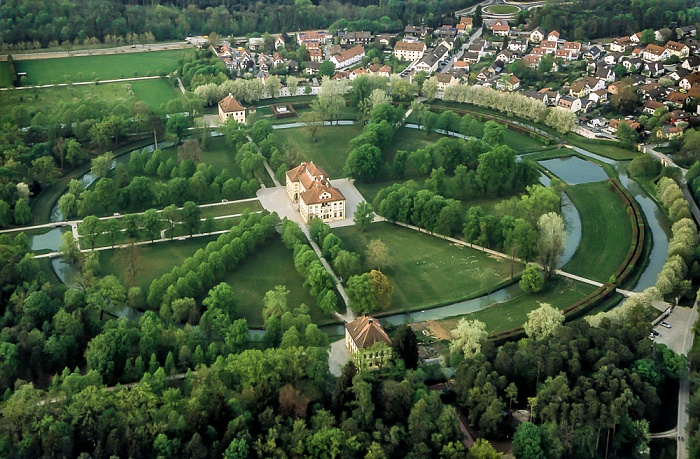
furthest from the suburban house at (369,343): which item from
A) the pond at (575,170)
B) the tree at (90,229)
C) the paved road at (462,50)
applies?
the paved road at (462,50)

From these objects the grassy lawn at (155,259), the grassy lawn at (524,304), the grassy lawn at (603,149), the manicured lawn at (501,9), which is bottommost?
the grassy lawn at (524,304)

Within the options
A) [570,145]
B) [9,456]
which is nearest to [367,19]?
[570,145]

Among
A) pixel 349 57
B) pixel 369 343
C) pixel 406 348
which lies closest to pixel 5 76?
pixel 349 57

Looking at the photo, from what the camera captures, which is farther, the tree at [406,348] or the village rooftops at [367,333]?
the village rooftops at [367,333]

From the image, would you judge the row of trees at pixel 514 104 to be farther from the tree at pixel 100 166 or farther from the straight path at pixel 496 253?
the tree at pixel 100 166

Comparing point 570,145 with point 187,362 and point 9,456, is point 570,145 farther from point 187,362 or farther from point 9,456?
point 9,456

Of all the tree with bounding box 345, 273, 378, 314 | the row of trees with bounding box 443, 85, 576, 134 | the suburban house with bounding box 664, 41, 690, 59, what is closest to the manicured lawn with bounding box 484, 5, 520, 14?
the suburban house with bounding box 664, 41, 690, 59

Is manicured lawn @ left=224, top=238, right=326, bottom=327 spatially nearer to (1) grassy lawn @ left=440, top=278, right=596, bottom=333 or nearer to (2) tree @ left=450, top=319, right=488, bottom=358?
(2) tree @ left=450, top=319, right=488, bottom=358
